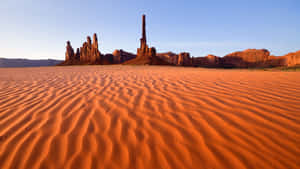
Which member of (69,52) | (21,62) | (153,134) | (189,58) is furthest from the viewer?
(21,62)

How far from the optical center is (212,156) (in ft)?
4.59

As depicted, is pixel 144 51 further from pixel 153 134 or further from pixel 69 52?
pixel 69 52

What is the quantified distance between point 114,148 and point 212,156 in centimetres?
99

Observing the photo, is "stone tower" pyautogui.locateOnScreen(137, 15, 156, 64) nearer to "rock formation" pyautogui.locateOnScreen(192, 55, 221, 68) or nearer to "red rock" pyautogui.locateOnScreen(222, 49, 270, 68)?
"rock formation" pyautogui.locateOnScreen(192, 55, 221, 68)

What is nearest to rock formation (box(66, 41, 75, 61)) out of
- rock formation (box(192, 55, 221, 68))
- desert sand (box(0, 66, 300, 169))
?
rock formation (box(192, 55, 221, 68))

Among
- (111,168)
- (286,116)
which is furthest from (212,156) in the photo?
(286,116)

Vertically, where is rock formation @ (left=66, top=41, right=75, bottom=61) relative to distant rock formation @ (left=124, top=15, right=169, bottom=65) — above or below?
above

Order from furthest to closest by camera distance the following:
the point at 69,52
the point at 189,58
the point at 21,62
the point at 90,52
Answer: the point at 21,62 → the point at 189,58 → the point at 69,52 → the point at 90,52

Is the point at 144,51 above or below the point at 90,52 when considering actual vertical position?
below

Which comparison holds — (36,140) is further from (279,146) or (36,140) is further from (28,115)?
(279,146)

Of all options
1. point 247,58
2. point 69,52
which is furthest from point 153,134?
point 247,58

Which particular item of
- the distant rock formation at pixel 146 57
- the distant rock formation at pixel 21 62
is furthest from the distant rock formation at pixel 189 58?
the distant rock formation at pixel 21 62

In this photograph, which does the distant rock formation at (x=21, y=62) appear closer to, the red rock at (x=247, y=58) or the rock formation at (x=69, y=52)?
the rock formation at (x=69, y=52)

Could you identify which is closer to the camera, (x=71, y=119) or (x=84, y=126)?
(x=84, y=126)
